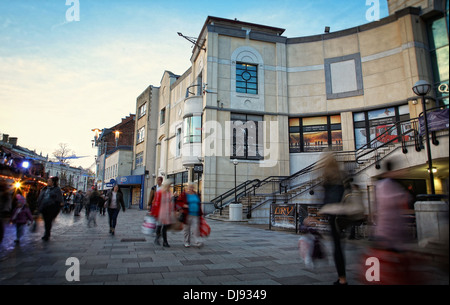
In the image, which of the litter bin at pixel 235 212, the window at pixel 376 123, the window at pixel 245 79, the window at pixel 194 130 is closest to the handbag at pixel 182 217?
the litter bin at pixel 235 212

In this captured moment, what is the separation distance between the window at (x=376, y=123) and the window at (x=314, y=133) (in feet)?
4.54

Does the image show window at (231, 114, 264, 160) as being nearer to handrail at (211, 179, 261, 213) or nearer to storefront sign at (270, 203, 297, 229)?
handrail at (211, 179, 261, 213)

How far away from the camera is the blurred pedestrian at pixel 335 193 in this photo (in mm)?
4234

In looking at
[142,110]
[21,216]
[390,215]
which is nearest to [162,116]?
[142,110]

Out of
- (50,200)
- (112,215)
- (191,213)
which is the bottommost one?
(112,215)

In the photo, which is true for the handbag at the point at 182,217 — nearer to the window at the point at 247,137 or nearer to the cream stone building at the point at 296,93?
the cream stone building at the point at 296,93

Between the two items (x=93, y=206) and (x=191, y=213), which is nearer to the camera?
(x=191, y=213)

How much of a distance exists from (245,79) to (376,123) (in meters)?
10.7

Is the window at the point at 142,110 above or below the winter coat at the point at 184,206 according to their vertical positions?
above

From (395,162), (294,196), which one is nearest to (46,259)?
(395,162)

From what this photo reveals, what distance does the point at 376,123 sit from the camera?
21359mm

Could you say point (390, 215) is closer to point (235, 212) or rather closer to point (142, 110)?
point (235, 212)

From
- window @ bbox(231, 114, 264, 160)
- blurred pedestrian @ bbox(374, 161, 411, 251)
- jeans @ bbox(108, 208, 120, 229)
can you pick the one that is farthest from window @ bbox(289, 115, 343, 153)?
blurred pedestrian @ bbox(374, 161, 411, 251)

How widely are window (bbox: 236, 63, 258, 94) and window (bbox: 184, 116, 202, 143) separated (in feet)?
14.2
